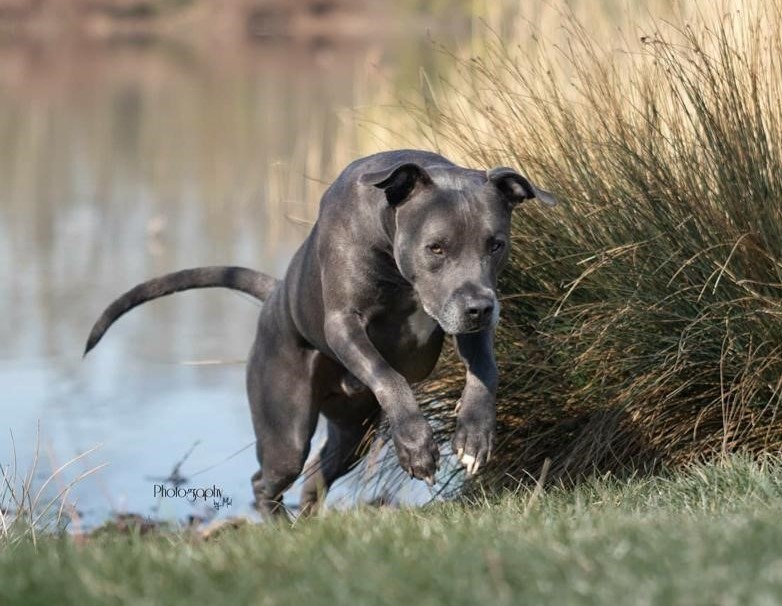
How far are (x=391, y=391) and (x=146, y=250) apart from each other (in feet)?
31.4

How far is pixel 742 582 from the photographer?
3.31 m

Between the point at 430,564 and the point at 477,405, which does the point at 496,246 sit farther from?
the point at 430,564

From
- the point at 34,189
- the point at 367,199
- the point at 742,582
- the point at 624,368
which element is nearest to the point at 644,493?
the point at 624,368

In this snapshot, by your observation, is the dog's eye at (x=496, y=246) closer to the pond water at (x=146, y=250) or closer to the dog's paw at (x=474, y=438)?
the dog's paw at (x=474, y=438)

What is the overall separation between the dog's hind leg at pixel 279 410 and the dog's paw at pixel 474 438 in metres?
1.19

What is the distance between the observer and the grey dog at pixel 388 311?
211 inches

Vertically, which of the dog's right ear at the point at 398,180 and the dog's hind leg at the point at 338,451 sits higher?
the dog's right ear at the point at 398,180

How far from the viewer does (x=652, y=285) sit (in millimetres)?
6371

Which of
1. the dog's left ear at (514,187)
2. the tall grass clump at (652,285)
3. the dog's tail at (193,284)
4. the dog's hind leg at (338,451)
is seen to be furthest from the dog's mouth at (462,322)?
the dog's tail at (193,284)

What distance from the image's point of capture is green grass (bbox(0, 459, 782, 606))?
3371 mm

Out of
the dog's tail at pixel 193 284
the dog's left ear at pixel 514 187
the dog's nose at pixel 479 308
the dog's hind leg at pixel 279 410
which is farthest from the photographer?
the dog's tail at pixel 193 284

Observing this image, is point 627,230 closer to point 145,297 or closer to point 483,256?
point 483,256

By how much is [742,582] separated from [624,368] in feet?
10.2

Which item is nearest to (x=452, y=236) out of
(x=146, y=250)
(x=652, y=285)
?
(x=652, y=285)
